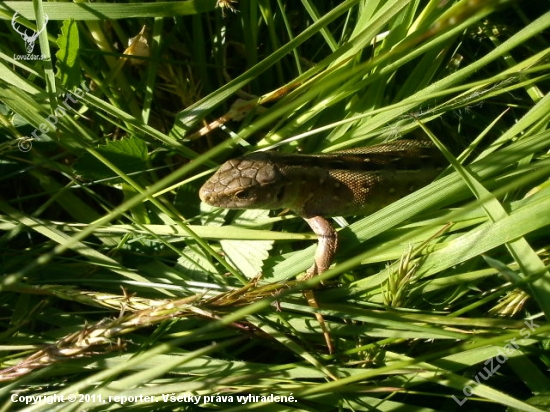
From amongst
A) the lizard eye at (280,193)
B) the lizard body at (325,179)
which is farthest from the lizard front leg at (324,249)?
the lizard eye at (280,193)

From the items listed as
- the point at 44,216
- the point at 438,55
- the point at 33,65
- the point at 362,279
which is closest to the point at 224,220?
the point at 362,279

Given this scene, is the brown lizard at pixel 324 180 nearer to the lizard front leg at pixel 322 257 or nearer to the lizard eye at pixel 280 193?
the lizard eye at pixel 280 193

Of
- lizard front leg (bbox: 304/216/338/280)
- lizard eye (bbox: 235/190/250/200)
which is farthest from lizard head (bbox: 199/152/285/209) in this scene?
lizard front leg (bbox: 304/216/338/280)

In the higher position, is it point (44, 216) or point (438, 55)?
point (438, 55)

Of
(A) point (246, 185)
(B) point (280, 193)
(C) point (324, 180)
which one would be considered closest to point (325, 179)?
(C) point (324, 180)

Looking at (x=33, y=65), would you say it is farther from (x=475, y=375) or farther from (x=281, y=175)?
(x=475, y=375)

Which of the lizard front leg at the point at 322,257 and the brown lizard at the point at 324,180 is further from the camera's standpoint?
the brown lizard at the point at 324,180
